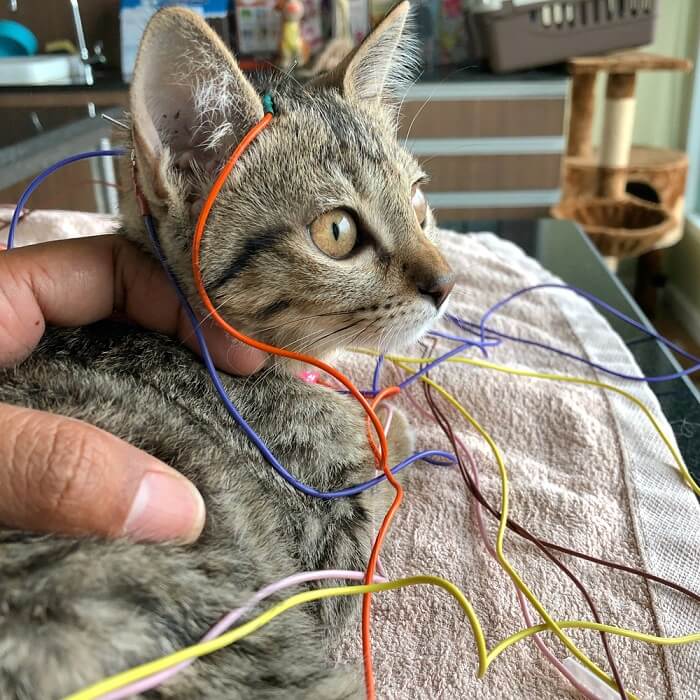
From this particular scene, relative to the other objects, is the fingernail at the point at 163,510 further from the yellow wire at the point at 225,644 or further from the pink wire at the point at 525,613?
the pink wire at the point at 525,613

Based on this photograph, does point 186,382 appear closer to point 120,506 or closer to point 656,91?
point 120,506

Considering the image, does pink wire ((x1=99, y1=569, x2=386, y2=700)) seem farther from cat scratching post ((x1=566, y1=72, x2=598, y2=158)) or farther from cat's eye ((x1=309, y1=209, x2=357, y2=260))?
cat scratching post ((x1=566, y1=72, x2=598, y2=158))

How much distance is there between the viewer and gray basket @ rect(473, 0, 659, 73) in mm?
2150

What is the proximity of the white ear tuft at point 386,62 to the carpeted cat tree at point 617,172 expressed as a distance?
4.64ft

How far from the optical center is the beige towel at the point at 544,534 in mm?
571

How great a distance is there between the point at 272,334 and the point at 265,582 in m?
0.25

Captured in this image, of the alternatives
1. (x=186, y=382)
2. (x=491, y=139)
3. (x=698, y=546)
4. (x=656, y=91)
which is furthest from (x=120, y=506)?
(x=656, y=91)

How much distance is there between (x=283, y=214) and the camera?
0.66 m

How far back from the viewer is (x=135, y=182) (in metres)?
0.65

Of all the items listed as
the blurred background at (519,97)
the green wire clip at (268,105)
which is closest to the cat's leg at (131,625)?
the green wire clip at (268,105)

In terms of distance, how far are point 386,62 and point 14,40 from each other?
2585 mm

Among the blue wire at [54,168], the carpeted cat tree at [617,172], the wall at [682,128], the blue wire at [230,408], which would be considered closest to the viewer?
the blue wire at [230,408]

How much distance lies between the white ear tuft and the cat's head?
113 mm

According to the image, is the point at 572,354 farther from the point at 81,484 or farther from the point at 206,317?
the point at 81,484
